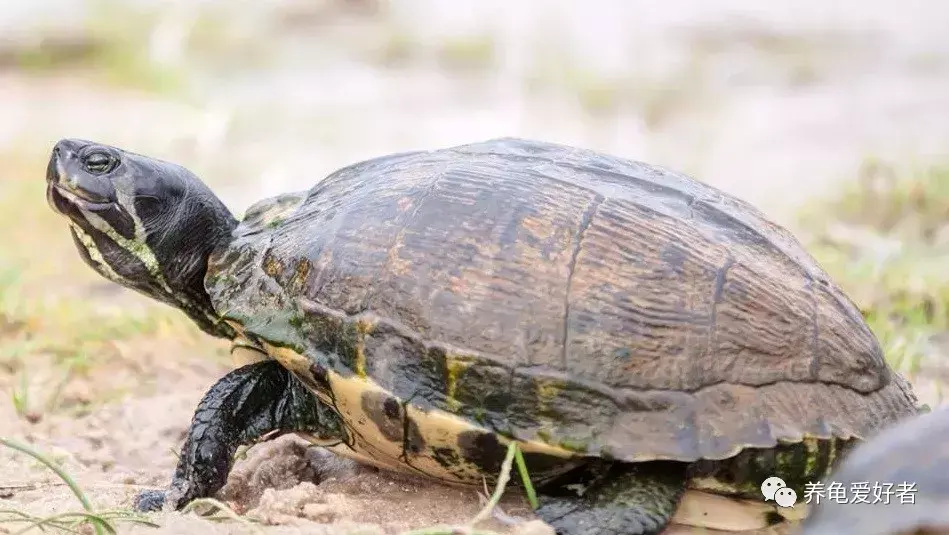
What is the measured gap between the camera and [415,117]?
9.70m

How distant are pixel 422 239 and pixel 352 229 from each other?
0.24 metres

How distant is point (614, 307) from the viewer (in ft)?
8.66

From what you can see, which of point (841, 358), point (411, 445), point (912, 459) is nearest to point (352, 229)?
point (411, 445)

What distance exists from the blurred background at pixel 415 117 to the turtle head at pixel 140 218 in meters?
0.65

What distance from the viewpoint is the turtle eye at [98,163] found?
3244mm

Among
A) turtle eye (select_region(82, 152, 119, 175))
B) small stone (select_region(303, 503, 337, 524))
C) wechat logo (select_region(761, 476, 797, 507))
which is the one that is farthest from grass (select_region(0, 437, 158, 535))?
wechat logo (select_region(761, 476, 797, 507))

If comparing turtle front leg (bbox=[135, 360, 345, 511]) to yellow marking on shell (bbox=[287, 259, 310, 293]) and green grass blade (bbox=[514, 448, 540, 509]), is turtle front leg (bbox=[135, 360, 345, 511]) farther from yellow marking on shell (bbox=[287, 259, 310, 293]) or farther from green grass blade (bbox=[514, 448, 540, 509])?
green grass blade (bbox=[514, 448, 540, 509])

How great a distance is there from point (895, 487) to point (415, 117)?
8210mm

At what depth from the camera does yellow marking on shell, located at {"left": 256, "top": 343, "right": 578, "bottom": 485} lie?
2619mm

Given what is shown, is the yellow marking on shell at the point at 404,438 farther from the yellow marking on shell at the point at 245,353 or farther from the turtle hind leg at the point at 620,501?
the yellow marking on shell at the point at 245,353

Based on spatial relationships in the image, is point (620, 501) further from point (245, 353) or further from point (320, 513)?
point (245, 353)

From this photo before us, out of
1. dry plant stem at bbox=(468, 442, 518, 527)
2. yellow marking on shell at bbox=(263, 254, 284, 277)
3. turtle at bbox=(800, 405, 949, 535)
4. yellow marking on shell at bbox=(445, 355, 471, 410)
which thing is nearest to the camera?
turtle at bbox=(800, 405, 949, 535)

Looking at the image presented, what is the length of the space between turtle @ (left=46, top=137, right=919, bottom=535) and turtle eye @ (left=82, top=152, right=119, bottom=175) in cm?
56

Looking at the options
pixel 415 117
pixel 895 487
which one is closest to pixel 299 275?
pixel 895 487
